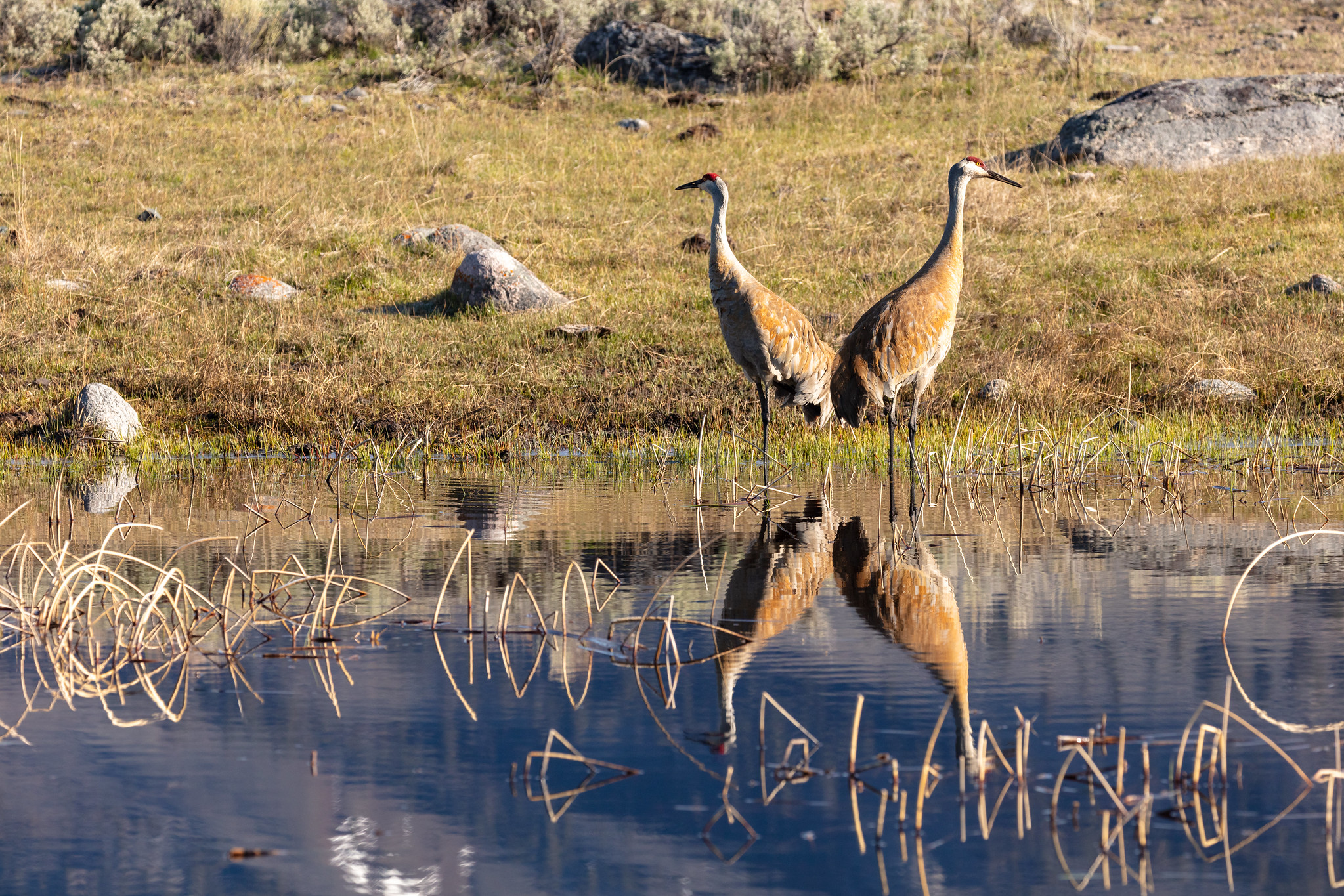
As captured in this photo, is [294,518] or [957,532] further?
[294,518]

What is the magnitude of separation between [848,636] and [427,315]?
10.7m

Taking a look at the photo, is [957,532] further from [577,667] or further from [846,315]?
[846,315]

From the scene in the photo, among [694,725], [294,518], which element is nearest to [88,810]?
[694,725]

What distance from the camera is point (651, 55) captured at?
26969mm

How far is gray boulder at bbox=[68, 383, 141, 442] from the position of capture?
12.1m

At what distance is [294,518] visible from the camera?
888 centimetres

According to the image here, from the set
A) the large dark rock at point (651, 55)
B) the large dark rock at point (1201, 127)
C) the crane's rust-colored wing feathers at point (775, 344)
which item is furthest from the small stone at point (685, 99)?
the crane's rust-colored wing feathers at point (775, 344)

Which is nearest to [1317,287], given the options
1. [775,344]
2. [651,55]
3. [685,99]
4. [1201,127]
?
[1201,127]

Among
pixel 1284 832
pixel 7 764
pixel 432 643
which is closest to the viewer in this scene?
pixel 1284 832

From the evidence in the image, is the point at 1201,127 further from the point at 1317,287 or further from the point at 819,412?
the point at 819,412

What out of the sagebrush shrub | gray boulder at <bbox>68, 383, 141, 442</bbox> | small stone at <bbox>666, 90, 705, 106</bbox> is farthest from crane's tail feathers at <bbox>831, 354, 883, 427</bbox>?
the sagebrush shrub

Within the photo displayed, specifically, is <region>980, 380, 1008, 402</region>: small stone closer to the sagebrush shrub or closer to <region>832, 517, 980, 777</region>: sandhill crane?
<region>832, 517, 980, 777</region>: sandhill crane

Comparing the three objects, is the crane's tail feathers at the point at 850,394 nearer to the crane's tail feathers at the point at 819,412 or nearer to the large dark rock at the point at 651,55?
the crane's tail feathers at the point at 819,412

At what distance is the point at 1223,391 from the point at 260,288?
30.5ft
